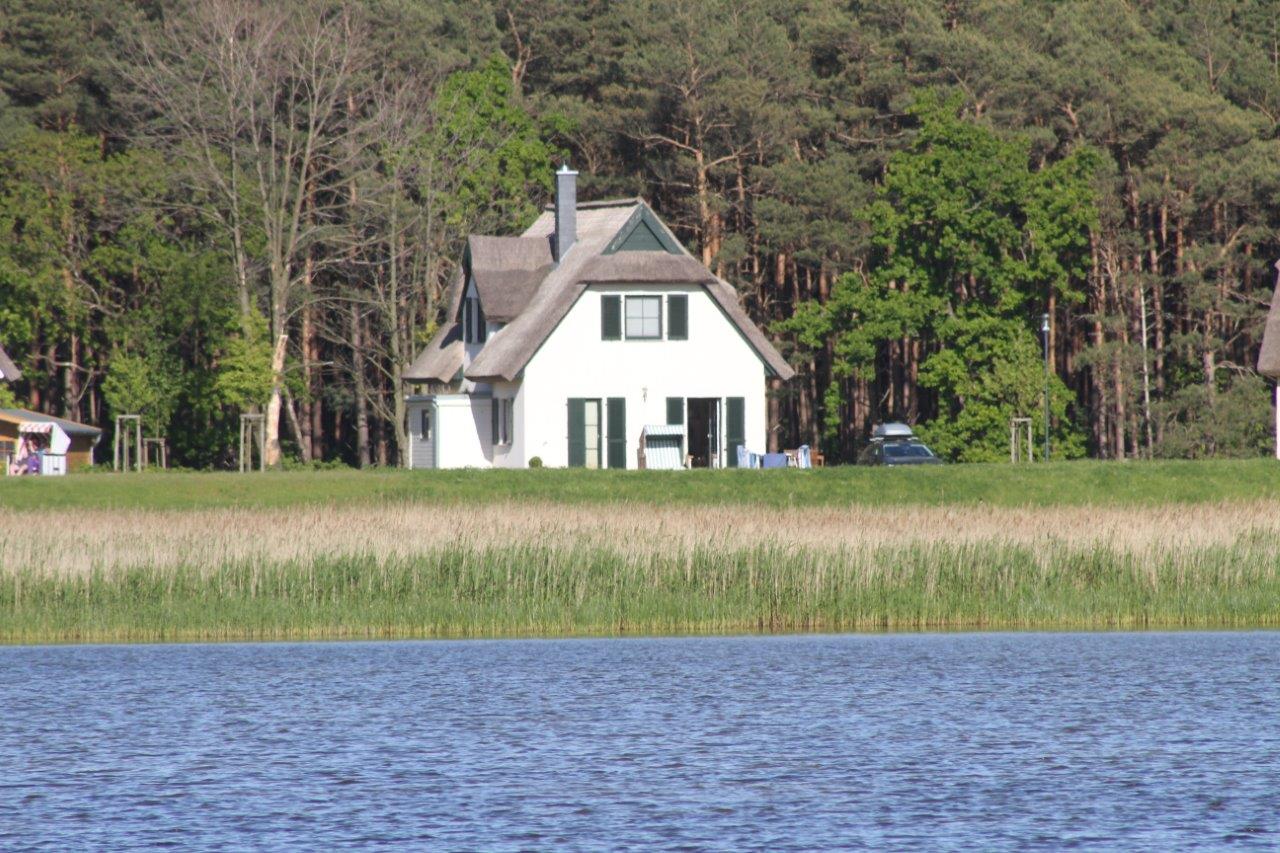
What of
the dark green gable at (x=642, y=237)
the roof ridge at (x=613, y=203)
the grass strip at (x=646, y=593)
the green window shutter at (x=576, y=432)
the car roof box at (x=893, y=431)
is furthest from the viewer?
the car roof box at (x=893, y=431)

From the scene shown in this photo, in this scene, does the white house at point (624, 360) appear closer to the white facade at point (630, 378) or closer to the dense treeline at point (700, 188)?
the white facade at point (630, 378)

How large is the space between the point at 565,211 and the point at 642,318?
4.60 meters

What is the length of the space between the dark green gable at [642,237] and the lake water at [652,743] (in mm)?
27266

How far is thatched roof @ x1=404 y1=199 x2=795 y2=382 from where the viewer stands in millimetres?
53000

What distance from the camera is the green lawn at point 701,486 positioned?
4347 cm

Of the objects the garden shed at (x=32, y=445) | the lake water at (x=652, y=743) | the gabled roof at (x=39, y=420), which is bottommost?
the lake water at (x=652, y=743)

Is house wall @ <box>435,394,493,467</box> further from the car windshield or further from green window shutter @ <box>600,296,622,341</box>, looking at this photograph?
the car windshield

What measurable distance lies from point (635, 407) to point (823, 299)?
20979 mm

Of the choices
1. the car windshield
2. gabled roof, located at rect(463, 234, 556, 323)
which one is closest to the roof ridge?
gabled roof, located at rect(463, 234, 556, 323)

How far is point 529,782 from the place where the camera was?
17.3 m

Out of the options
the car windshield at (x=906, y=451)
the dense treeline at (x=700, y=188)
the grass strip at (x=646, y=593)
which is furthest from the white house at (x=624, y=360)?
the grass strip at (x=646, y=593)

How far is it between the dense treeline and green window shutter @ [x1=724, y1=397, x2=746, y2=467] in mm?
10290

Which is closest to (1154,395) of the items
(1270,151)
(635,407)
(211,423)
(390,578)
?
(1270,151)

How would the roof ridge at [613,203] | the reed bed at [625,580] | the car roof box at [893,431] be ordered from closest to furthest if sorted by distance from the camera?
the reed bed at [625,580]
the roof ridge at [613,203]
the car roof box at [893,431]
